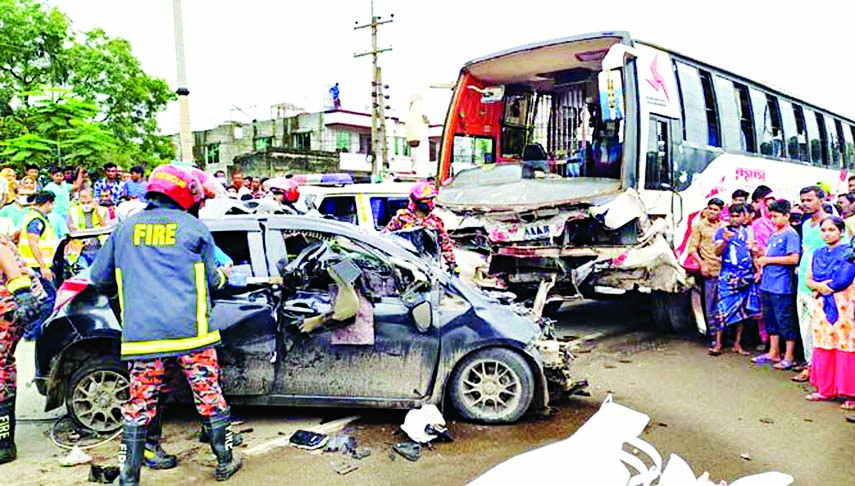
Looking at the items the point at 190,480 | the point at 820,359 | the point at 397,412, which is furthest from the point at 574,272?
the point at 190,480

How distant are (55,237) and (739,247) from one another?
7.46m

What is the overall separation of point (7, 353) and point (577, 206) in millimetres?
5119

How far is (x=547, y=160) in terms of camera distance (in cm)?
927

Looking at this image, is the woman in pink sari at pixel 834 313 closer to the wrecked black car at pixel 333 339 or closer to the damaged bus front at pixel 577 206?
the damaged bus front at pixel 577 206

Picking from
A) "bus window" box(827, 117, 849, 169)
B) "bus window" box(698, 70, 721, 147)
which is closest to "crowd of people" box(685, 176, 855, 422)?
"bus window" box(698, 70, 721, 147)

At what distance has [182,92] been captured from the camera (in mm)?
9984

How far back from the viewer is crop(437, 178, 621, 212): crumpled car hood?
7.13 m

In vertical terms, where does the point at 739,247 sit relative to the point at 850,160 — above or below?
below

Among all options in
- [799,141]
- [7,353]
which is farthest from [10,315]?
[799,141]

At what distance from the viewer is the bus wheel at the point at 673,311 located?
7.63 metres

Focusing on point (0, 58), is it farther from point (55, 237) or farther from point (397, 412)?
point (397, 412)

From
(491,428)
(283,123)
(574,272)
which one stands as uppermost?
(283,123)

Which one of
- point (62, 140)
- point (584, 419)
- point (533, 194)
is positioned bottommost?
point (584, 419)

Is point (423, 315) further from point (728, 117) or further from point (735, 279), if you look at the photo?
point (728, 117)
